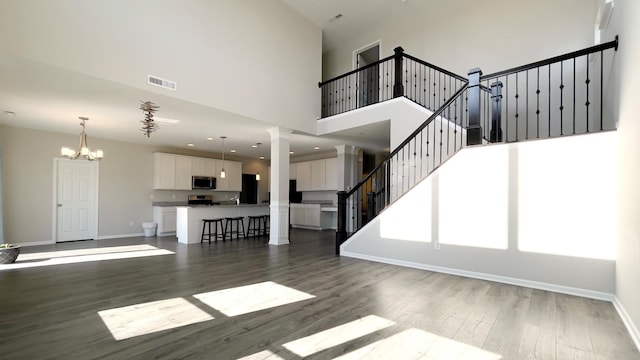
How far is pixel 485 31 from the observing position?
640 centimetres

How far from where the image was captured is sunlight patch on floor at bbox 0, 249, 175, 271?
476cm

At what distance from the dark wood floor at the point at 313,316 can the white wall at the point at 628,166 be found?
0.29 meters

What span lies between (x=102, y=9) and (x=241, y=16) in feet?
8.09

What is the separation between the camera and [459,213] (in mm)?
4219

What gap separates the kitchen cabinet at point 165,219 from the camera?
8.52m

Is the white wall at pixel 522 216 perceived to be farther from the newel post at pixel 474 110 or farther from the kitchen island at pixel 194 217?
the kitchen island at pixel 194 217

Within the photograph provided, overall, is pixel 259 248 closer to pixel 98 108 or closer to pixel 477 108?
pixel 98 108

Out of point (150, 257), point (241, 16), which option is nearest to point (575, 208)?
point (241, 16)

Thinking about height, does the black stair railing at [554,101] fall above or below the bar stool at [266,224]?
above

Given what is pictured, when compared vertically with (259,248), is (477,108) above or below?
above

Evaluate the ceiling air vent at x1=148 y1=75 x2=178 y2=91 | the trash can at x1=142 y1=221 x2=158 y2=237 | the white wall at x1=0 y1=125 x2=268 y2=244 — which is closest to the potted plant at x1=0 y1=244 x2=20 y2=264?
the white wall at x1=0 y1=125 x2=268 y2=244

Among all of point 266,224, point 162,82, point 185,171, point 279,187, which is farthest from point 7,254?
point 266,224

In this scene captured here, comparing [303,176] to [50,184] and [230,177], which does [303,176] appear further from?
[50,184]

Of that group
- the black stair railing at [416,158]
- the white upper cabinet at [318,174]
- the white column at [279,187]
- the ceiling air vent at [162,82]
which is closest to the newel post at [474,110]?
the black stair railing at [416,158]
